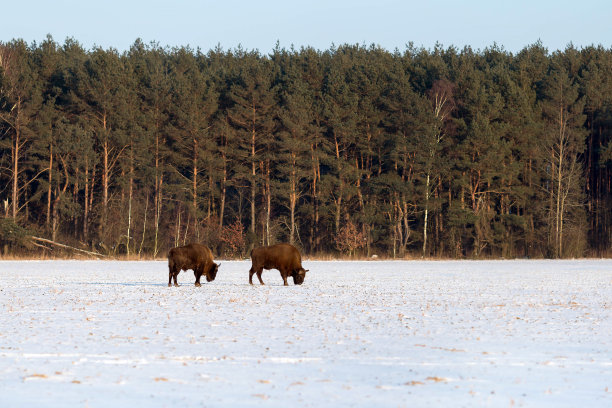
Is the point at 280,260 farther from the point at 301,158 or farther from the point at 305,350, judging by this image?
the point at 301,158

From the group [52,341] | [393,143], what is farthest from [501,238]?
[52,341]

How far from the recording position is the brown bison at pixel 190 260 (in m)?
28.7

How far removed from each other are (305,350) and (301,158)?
61.2 metres

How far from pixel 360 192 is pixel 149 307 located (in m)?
57.9

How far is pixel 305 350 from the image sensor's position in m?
13.4

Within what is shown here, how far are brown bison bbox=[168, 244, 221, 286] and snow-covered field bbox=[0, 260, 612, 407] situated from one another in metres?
4.13

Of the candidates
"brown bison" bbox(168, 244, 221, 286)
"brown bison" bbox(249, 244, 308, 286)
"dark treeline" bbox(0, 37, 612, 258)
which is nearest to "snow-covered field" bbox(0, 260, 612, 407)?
"brown bison" bbox(168, 244, 221, 286)

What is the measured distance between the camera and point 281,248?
97.5 ft

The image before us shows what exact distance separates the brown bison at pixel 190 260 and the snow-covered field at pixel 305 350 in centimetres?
413

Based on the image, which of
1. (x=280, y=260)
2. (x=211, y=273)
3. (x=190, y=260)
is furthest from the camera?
(x=211, y=273)

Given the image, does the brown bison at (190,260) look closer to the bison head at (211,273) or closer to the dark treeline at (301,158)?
the bison head at (211,273)

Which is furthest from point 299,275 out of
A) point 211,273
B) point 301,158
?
point 301,158

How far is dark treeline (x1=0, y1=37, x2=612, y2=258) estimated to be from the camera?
72000 mm

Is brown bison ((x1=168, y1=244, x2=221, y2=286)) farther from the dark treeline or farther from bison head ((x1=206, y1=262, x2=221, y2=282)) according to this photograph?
the dark treeline
